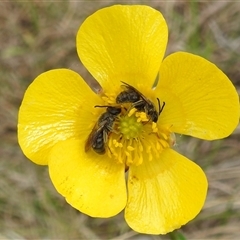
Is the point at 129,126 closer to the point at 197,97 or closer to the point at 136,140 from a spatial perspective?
the point at 136,140

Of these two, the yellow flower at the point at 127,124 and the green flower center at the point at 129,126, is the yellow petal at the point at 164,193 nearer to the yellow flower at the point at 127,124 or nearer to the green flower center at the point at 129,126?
the yellow flower at the point at 127,124

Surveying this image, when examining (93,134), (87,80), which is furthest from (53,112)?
(87,80)

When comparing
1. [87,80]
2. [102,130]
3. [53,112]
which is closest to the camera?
[102,130]

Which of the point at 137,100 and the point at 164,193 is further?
the point at 164,193

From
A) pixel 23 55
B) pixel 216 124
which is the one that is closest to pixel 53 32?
pixel 23 55

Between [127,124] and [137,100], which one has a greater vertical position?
[137,100]

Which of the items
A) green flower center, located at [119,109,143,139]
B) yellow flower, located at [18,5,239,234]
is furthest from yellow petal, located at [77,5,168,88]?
green flower center, located at [119,109,143,139]

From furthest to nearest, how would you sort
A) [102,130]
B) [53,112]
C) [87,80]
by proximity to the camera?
[87,80] → [53,112] → [102,130]

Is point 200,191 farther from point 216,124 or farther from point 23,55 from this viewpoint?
point 23,55
